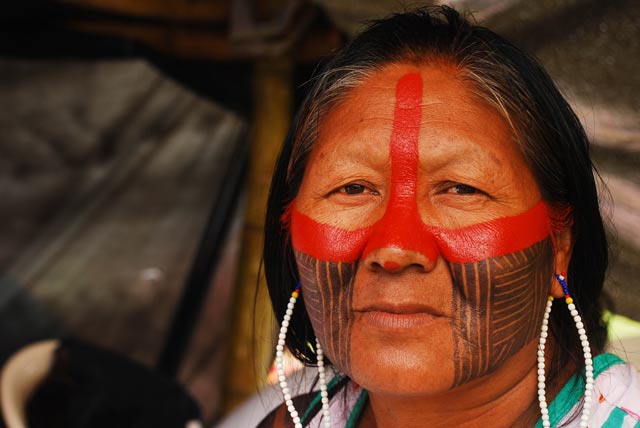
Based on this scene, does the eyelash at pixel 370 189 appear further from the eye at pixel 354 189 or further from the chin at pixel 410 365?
the chin at pixel 410 365

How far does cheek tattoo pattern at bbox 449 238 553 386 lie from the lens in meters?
1.44

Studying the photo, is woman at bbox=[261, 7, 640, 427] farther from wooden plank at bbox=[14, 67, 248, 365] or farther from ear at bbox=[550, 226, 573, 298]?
wooden plank at bbox=[14, 67, 248, 365]

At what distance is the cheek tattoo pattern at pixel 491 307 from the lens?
4.71 ft

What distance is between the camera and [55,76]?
4969 millimetres

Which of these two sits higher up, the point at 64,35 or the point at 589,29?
the point at 589,29

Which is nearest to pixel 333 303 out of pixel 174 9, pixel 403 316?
pixel 403 316

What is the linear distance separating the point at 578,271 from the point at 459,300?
0.37 m

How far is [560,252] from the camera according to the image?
1615 mm

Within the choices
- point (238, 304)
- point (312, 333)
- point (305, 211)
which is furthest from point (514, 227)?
point (238, 304)

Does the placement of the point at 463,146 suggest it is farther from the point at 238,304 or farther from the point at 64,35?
the point at 64,35

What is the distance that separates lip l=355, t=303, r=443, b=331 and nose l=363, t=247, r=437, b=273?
2.5 inches

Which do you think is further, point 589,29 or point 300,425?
point 589,29

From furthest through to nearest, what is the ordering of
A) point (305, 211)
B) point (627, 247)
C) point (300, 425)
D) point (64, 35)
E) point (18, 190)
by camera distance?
point (18, 190) → point (64, 35) → point (627, 247) → point (300, 425) → point (305, 211)

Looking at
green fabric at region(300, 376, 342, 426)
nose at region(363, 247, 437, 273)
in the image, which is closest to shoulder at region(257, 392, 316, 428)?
green fabric at region(300, 376, 342, 426)
